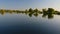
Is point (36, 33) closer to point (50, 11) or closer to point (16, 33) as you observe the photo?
point (16, 33)

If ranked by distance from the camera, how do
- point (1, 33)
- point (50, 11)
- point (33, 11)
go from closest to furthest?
point (1, 33) → point (50, 11) → point (33, 11)

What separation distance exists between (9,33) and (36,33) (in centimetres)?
111

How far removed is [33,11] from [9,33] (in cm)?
2089

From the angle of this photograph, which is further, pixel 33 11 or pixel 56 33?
pixel 33 11

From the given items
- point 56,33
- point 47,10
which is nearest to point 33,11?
point 47,10

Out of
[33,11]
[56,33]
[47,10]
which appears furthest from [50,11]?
[56,33]

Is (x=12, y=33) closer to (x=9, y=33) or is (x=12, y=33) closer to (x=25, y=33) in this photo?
(x=9, y=33)

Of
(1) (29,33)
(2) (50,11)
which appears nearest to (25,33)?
(1) (29,33)

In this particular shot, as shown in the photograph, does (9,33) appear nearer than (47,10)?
Yes

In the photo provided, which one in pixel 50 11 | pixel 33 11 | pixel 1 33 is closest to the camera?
pixel 1 33

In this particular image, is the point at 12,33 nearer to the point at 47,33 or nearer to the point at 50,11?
the point at 47,33

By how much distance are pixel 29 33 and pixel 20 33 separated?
36cm

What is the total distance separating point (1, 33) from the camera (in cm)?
567

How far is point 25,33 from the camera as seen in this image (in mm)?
5762
